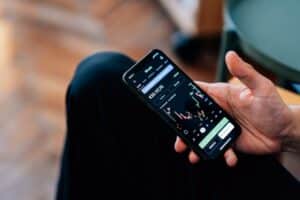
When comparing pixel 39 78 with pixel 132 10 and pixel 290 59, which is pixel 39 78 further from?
pixel 290 59

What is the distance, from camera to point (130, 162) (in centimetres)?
83

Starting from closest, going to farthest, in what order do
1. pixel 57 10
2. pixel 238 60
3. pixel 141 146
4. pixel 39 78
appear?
pixel 238 60 < pixel 141 146 < pixel 39 78 < pixel 57 10

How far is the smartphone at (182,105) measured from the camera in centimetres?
78

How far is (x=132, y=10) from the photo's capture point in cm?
173

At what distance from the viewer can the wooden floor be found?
1332 mm

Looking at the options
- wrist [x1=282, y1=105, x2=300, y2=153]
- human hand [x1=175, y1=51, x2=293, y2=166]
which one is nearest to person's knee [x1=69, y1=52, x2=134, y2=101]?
human hand [x1=175, y1=51, x2=293, y2=166]

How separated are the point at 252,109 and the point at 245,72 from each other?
2.8 inches

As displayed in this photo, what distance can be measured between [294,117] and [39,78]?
2.92 ft

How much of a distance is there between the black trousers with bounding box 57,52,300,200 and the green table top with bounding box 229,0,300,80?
0.20 meters

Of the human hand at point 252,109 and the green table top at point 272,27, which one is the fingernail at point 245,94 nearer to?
the human hand at point 252,109

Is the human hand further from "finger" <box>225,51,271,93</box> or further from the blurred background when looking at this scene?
the blurred background

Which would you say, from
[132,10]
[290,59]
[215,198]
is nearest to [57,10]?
[132,10]

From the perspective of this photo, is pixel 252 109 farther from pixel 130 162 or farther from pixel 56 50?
pixel 56 50

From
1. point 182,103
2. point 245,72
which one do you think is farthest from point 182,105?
point 245,72
